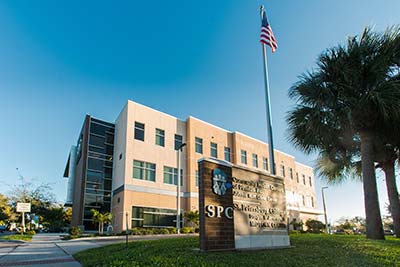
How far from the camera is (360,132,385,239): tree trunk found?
1205cm

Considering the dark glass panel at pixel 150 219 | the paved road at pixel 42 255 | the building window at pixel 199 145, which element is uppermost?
the building window at pixel 199 145

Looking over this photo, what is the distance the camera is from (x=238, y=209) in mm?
8234

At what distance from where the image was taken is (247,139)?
37.3 meters

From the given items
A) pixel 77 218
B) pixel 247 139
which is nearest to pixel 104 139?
pixel 77 218

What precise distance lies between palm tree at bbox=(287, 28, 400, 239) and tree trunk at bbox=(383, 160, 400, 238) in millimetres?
3037

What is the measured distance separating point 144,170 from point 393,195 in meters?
19.1

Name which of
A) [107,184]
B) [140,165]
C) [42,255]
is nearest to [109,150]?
[107,184]

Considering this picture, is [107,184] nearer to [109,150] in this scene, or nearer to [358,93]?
[109,150]

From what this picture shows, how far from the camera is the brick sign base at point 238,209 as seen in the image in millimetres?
7395

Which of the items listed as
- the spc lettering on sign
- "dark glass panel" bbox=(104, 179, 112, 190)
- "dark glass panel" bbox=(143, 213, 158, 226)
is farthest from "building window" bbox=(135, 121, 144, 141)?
the spc lettering on sign

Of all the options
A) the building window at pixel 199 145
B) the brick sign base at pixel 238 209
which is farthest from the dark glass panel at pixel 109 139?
the brick sign base at pixel 238 209

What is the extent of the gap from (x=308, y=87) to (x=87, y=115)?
23024 mm

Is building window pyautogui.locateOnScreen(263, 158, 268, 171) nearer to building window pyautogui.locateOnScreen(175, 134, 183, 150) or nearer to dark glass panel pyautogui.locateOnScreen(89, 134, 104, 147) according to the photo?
building window pyautogui.locateOnScreen(175, 134, 183, 150)

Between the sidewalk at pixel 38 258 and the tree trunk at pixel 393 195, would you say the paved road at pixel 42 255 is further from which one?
the tree trunk at pixel 393 195
